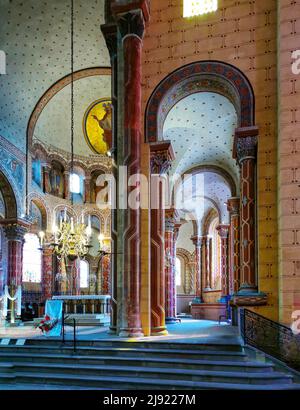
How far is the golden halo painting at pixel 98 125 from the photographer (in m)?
26.0

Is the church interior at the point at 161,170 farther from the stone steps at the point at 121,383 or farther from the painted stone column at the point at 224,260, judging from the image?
the painted stone column at the point at 224,260

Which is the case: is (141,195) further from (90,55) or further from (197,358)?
(90,55)

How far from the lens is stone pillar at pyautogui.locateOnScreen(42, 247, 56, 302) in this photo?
2530cm

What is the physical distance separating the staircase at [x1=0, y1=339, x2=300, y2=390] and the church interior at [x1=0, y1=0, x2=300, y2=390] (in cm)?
3

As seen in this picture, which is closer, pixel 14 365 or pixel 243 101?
pixel 14 365

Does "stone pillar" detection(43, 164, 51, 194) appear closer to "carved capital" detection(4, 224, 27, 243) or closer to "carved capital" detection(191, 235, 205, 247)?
"carved capital" detection(4, 224, 27, 243)

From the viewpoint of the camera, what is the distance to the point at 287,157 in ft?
36.7

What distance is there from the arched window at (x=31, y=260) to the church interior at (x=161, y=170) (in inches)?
115

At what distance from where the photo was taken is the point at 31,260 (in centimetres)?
2617

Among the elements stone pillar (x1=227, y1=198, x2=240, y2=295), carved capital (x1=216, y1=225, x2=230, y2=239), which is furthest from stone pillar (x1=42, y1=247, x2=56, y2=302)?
stone pillar (x1=227, y1=198, x2=240, y2=295)

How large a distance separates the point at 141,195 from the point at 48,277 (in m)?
13.7

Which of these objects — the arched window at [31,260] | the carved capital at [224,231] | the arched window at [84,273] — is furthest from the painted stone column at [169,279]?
the arched window at [84,273]
